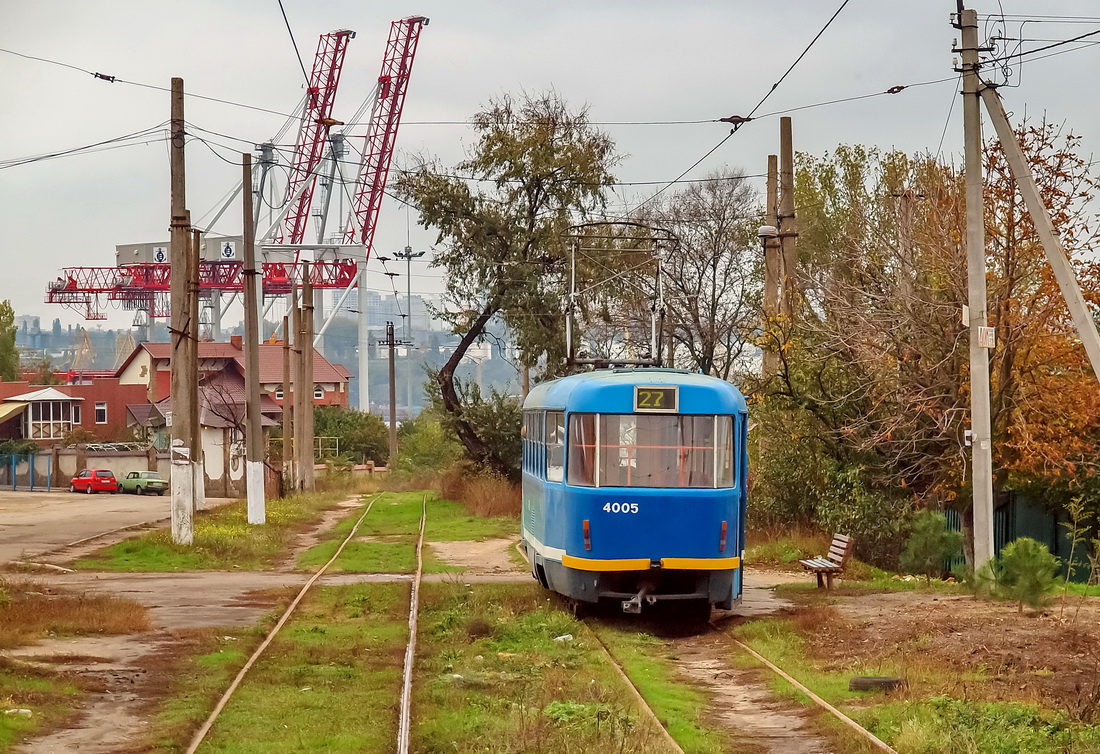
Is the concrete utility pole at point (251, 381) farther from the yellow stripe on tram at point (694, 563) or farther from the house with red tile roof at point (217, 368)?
the house with red tile roof at point (217, 368)

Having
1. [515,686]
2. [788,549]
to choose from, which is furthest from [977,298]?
[515,686]

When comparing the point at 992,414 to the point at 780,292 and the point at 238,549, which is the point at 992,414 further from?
the point at 238,549

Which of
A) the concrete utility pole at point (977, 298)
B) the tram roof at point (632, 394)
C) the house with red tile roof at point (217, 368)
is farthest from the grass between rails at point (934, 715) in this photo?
the house with red tile roof at point (217, 368)

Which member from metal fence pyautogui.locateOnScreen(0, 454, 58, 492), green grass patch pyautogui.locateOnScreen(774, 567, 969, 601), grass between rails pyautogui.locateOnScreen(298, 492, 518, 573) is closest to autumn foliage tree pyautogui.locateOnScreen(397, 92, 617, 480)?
grass between rails pyautogui.locateOnScreen(298, 492, 518, 573)

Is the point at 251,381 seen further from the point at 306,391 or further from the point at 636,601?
the point at 636,601

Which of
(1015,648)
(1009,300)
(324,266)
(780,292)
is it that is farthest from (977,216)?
(324,266)

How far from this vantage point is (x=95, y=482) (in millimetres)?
65688

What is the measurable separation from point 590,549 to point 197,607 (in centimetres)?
552

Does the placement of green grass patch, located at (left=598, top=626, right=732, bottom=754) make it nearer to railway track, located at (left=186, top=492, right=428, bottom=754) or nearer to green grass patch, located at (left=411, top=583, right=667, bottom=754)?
green grass patch, located at (left=411, top=583, right=667, bottom=754)

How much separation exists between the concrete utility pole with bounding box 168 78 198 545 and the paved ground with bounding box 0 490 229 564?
2.82 metres

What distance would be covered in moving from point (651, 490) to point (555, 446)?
5.37 ft

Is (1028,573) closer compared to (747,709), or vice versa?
(747,709)

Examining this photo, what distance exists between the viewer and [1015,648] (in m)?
12.7

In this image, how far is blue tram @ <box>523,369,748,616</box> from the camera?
15.1 m
